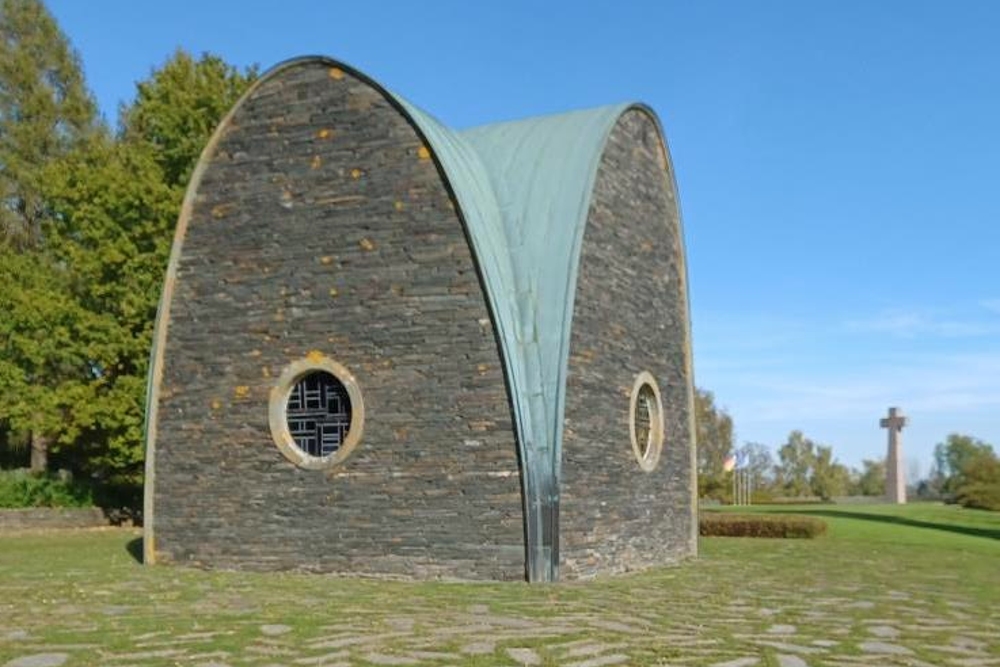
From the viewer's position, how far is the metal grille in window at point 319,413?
43.4ft

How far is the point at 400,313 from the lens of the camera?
12828 mm

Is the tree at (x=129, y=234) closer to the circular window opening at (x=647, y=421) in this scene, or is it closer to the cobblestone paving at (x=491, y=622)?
the cobblestone paving at (x=491, y=622)

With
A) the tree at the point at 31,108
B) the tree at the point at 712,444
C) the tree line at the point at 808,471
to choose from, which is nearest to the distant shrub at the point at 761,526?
the tree line at the point at 808,471

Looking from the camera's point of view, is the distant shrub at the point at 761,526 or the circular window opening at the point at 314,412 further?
the distant shrub at the point at 761,526

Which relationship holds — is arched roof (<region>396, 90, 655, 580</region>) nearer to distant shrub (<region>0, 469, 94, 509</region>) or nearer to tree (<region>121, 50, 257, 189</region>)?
tree (<region>121, 50, 257, 189</region>)

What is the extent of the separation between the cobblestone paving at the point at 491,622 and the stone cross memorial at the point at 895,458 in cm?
3706

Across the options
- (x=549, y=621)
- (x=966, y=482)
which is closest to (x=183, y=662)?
(x=549, y=621)

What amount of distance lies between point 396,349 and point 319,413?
148cm

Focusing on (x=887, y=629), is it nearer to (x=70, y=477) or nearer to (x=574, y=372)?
(x=574, y=372)

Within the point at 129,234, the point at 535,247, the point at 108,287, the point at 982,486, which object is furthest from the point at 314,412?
the point at 982,486

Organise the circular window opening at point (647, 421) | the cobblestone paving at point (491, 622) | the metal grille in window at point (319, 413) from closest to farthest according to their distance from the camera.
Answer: the cobblestone paving at point (491, 622), the metal grille in window at point (319, 413), the circular window opening at point (647, 421)

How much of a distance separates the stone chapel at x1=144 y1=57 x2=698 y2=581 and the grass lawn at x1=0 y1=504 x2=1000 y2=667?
75 cm

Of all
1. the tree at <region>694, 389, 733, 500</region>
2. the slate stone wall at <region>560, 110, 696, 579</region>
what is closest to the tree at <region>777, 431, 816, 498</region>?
the tree at <region>694, 389, 733, 500</region>

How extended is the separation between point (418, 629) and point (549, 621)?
1156 mm
